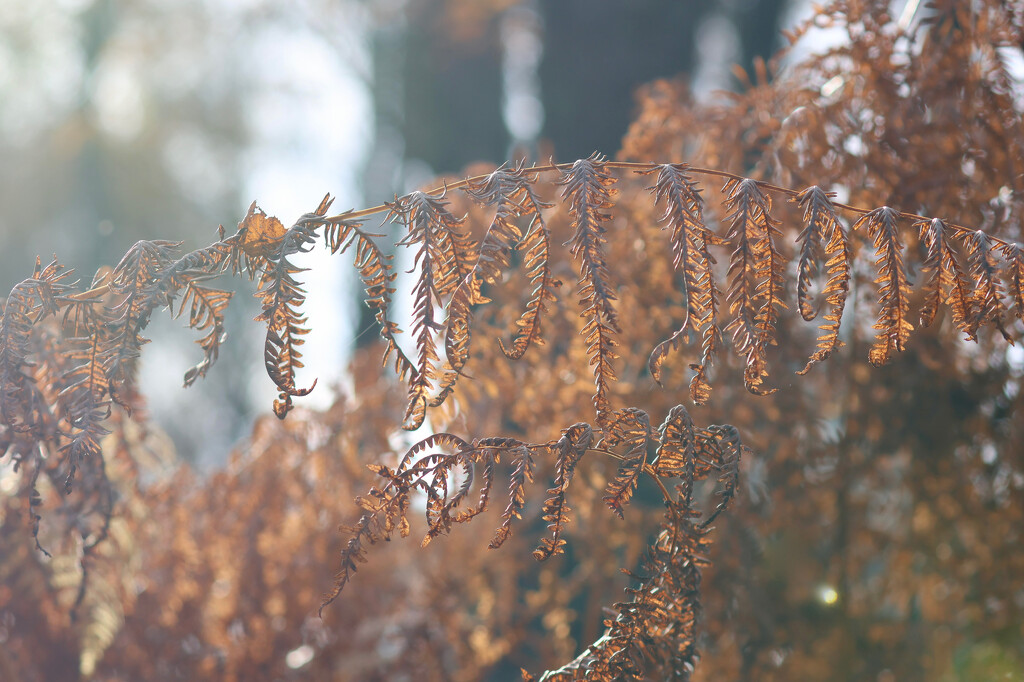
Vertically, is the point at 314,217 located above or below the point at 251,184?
below

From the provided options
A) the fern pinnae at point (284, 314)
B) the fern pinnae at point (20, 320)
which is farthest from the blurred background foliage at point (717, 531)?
the fern pinnae at point (284, 314)

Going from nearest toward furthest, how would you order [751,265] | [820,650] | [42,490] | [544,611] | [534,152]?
1. [751,265]
2. [42,490]
3. [820,650]
4. [544,611]
5. [534,152]

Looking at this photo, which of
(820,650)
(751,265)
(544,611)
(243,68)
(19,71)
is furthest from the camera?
(243,68)

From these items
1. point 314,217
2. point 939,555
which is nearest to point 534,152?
point 939,555

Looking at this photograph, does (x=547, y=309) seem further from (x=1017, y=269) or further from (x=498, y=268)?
(x=1017, y=269)

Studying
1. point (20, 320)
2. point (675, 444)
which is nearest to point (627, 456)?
point (675, 444)

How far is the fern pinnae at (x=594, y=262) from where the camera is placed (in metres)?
0.80

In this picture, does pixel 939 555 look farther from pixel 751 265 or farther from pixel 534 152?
pixel 534 152

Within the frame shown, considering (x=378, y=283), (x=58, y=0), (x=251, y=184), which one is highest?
(x=58, y=0)

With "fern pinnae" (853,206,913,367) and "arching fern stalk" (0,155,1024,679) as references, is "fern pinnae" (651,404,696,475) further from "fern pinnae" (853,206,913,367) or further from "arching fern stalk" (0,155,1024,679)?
"fern pinnae" (853,206,913,367)

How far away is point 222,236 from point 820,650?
152 centimetres

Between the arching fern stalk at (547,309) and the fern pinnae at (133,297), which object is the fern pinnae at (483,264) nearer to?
the arching fern stalk at (547,309)

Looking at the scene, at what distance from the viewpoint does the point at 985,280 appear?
823mm

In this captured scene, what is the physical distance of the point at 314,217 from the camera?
897 millimetres
